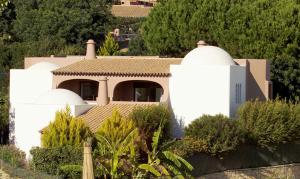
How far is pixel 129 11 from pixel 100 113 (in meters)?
88.7

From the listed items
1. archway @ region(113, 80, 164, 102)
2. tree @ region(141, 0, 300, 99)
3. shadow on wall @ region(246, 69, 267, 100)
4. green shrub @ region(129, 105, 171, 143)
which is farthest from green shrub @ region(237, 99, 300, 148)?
tree @ region(141, 0, 300, 99)

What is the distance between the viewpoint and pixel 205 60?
4106cm

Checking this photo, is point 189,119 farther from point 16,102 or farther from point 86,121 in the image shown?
point 16,102

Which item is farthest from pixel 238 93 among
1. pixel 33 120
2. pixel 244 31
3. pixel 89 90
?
pixel 244 31

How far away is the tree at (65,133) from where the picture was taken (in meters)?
35.2

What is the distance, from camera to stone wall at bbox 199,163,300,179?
39.2 m

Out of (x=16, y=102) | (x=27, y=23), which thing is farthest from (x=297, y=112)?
(x=27, y=23)

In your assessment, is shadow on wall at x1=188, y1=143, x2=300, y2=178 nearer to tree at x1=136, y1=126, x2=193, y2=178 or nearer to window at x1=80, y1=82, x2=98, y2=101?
tree at x1=136, y1=126, x2=193, y2=178

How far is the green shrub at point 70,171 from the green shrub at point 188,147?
4.88 m

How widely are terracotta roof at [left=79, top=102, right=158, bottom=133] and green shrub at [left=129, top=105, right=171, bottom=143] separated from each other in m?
2.03

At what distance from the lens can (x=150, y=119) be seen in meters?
37.2

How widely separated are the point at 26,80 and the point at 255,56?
15.2 m

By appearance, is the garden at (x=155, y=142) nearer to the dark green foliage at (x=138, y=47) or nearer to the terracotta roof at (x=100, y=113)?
the terracotta roof at (x=100, y=113)

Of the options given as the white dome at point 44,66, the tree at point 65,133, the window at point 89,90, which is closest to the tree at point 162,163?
the tree at point 65,133
